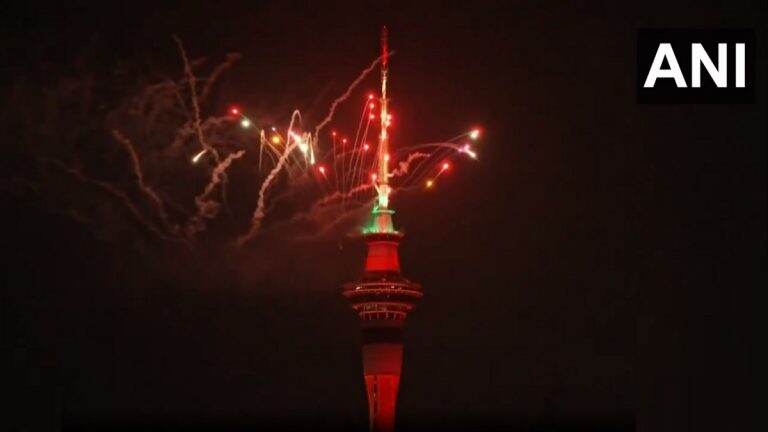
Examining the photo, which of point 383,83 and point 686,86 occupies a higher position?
point 383,83

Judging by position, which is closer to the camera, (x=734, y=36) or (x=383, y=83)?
(x=734, y=36)

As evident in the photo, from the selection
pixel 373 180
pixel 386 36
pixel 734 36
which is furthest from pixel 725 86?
pixel 373 180

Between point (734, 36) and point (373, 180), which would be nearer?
point (734, 36)

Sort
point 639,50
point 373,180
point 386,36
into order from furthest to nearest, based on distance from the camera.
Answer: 1. point 373,180
2. point 386,36
3. point 639,50

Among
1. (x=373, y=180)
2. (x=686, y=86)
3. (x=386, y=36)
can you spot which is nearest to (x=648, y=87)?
(x=686, y=86)

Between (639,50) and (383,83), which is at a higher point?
(383,83)

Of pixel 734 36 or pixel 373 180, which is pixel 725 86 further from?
pixel 373 180

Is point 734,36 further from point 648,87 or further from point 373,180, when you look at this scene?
point 373,180

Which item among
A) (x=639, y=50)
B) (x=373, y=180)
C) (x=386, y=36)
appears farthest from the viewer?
(x=373, y=180)
